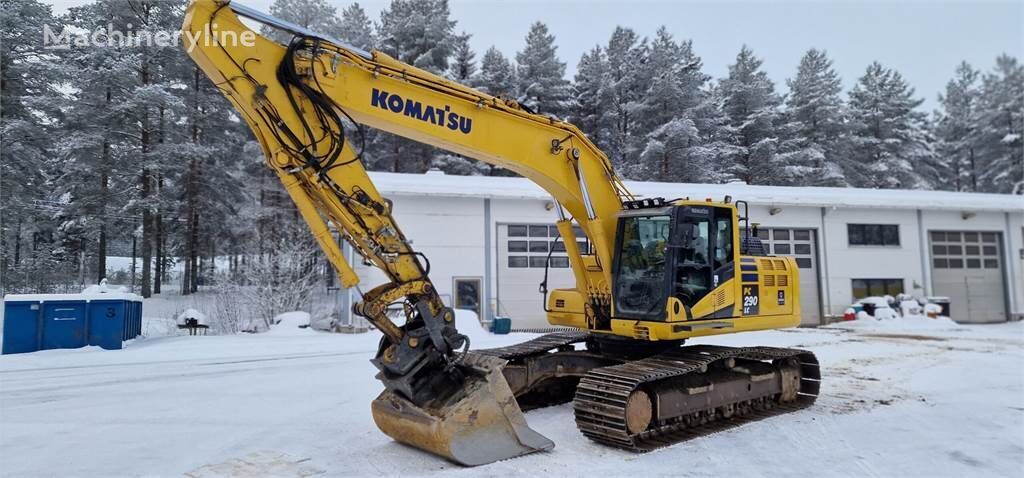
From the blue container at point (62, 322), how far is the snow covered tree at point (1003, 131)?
1878 inches

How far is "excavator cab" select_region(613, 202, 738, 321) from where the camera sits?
267 inches

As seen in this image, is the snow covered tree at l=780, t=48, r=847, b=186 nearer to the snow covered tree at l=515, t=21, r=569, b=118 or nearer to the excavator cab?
the snow covered tree at l=515, t=21, r=569, b=118

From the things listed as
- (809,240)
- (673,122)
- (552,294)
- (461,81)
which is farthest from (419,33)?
(552,294)

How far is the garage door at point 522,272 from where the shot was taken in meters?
17.6

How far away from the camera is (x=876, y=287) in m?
21.4

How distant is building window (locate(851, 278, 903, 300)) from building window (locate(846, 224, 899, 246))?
1240 millimetres

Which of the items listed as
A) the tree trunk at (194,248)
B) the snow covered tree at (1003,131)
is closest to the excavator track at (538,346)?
the tree trunk at (194,248)

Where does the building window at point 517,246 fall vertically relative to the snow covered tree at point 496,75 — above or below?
below

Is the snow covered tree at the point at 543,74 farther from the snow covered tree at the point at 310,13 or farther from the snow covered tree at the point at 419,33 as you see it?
the snow covered tree at the point at 310,13

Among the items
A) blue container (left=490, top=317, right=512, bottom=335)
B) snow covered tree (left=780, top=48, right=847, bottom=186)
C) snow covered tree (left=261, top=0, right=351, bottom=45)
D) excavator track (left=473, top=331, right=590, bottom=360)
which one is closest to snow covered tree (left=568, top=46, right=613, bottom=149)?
snow covered tree (left=780, top=48, right=847, bottom=186)

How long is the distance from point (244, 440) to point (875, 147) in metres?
42.5

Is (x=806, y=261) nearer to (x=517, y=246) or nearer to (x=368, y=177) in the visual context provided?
(x=517, y=246)

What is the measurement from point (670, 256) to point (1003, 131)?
46821 millimetres

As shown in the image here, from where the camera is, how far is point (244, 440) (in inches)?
245
